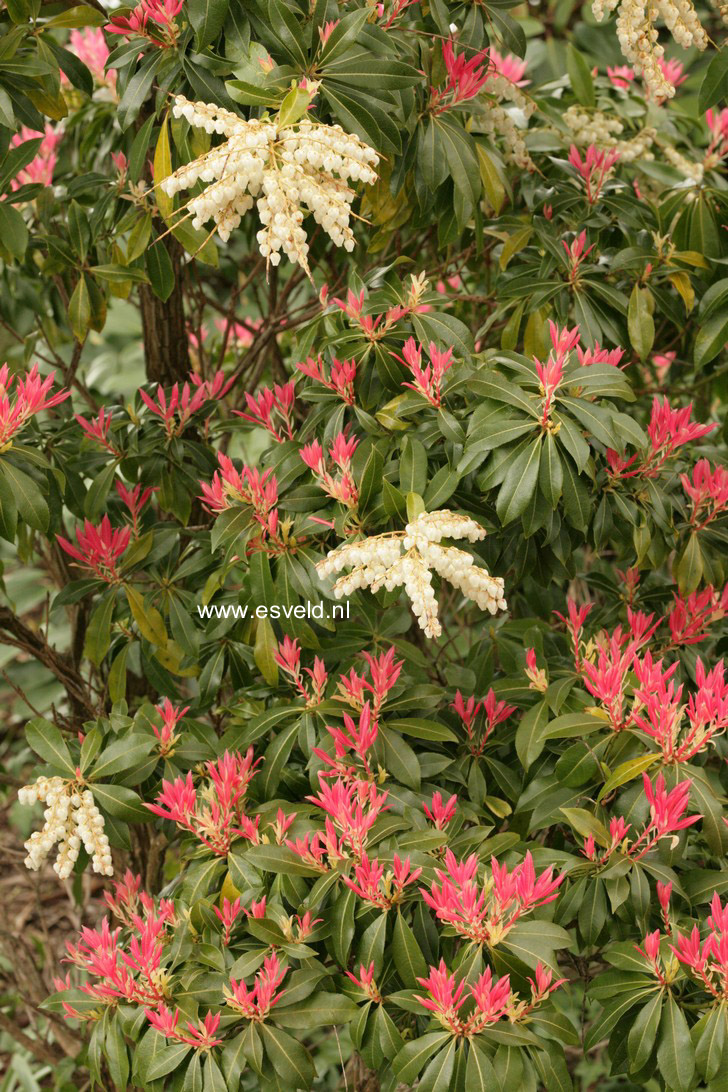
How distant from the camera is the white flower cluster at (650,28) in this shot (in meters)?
1.30

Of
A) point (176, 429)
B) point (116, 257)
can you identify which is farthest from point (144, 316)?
point (176, 429)

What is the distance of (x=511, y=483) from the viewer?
4.10 feet

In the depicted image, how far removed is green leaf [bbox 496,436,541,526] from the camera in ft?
4.08

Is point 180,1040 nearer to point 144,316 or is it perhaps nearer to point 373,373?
point 373,373

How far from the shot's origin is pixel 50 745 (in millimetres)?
1403

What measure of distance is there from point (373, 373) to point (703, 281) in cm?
59

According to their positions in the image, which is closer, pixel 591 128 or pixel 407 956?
pixel 407 956

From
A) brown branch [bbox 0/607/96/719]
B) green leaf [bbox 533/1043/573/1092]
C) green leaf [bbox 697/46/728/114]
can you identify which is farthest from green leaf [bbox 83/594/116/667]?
green leaf [bbox 697/46/728/114]

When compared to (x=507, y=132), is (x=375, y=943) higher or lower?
lower

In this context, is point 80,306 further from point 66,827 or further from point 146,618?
point 66,827

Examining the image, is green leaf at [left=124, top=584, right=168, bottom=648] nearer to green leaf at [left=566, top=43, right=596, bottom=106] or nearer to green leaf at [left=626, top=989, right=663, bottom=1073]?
green leaf at [left=626, top=989, right=663, bottom=1073]

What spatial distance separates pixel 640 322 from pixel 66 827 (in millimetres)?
1037

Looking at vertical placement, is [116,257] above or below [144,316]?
above

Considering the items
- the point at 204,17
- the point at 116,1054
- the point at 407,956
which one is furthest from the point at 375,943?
the point at 204,17
